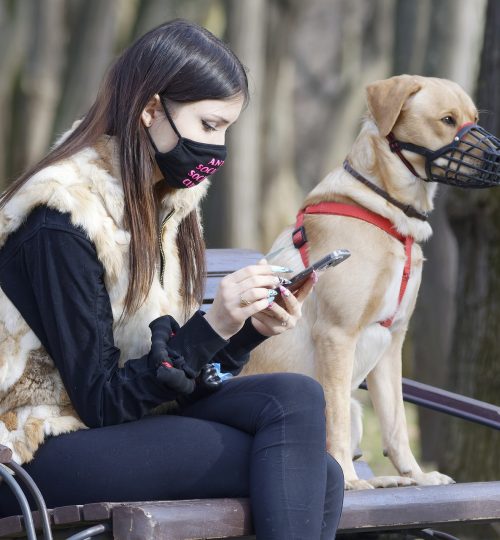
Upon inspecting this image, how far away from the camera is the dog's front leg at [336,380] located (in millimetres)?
4262

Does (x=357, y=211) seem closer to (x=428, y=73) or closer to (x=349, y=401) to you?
(x=349, y=401)

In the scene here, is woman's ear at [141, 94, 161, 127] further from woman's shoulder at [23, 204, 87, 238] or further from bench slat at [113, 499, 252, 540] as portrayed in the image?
bench slat at [113, 499, 252, 540]

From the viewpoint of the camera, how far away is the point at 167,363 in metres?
2.99

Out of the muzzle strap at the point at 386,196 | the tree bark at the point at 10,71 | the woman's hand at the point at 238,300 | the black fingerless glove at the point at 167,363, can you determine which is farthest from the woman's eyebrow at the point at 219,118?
the tree bark at the point at 10,71

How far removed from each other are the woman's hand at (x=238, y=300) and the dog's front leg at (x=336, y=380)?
1289 mm

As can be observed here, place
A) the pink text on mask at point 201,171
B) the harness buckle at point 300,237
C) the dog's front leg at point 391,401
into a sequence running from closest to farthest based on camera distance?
the pink text on mask at point 201,171
the harness buckle at point 300,237
the dog's front leg at point 391,401

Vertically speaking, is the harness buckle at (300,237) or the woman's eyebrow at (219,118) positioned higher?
the woman's eyebrow at (219,118)

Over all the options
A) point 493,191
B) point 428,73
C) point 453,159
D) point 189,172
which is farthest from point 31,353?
point 428,73

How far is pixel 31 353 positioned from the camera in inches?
120

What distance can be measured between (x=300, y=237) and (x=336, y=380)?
0.52 m

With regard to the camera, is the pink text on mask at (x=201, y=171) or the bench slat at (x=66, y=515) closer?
the bench slat at (x=66, y=515)

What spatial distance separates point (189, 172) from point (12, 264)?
53 cm

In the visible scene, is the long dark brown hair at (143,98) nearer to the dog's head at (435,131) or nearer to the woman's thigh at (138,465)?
the woman's thigh at (138,465)

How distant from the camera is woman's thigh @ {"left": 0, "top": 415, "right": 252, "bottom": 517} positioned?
2971 mm
